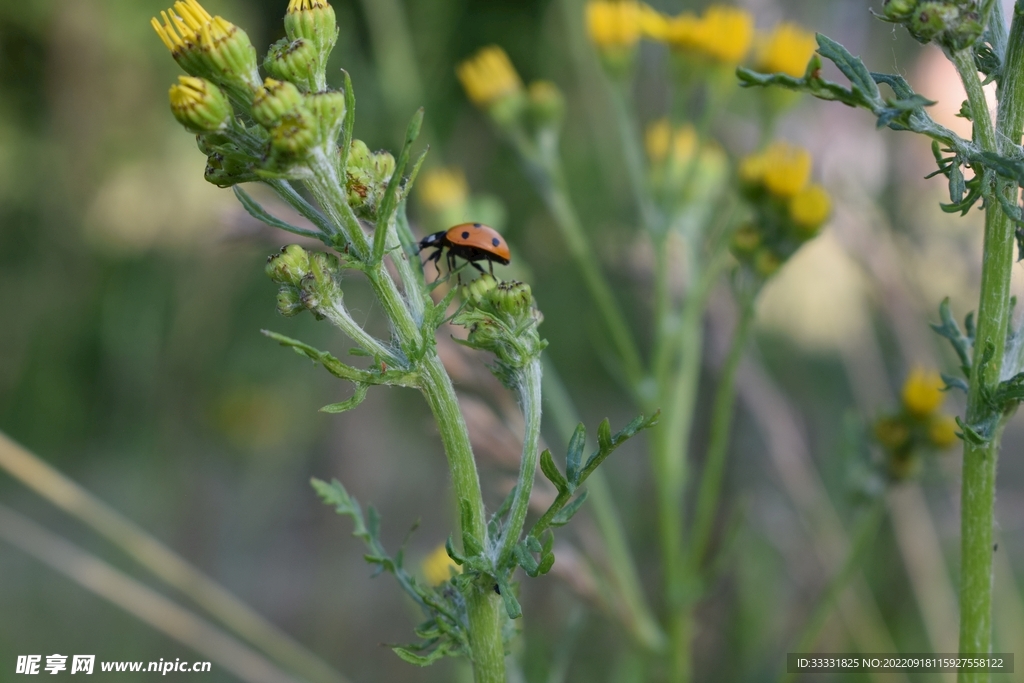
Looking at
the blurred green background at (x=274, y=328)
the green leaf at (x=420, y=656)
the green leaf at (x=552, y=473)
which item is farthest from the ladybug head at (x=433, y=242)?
the blurred green background at (x=274, y=328)

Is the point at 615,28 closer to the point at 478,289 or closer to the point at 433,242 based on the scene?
the point at 433,242

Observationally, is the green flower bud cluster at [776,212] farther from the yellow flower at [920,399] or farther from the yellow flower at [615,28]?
the yellow flower at [615,28]

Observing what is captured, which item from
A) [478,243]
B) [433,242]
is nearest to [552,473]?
[478,243]

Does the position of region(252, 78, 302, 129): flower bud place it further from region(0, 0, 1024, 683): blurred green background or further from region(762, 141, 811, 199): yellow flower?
region(0, 0, 1024, 683): blurred green background

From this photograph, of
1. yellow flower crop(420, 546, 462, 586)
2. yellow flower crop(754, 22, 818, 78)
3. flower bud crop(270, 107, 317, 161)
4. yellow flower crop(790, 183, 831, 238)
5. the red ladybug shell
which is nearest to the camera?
flower bud crop(270, 107, 317, 161)

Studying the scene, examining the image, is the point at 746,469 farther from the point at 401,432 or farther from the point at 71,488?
the point at 401,432

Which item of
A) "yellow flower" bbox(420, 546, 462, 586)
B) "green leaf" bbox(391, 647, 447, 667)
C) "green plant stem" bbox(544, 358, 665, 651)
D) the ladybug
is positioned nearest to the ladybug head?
the ladybug

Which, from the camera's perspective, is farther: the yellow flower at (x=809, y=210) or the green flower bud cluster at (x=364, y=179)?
the yellow flower at (x=809, y=210)
